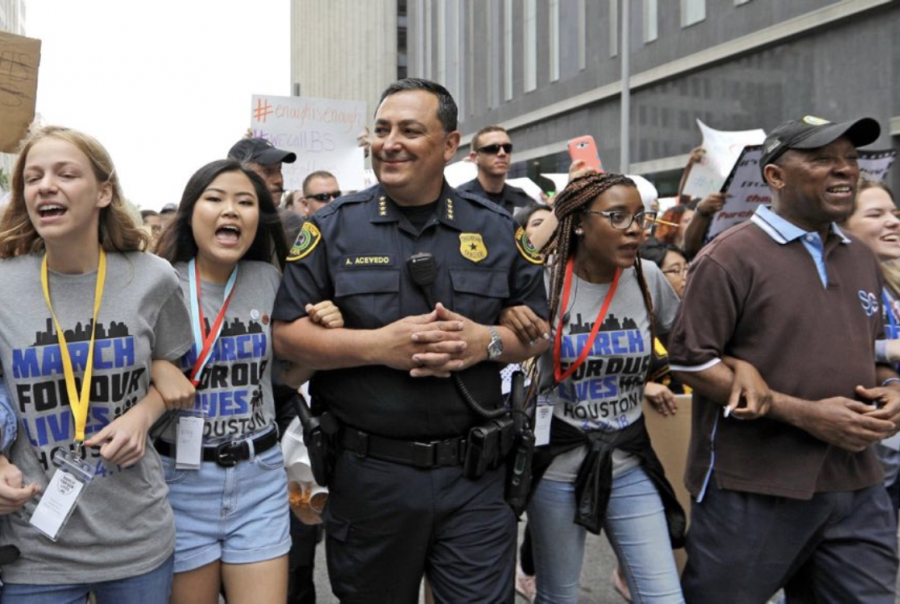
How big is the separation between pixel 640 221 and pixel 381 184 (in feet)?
3.65

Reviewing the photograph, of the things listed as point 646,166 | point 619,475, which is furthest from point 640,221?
point 646,166

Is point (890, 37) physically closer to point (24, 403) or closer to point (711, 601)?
point (711, 601)

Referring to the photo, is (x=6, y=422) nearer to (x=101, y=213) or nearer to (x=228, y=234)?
(x=101, y=213)

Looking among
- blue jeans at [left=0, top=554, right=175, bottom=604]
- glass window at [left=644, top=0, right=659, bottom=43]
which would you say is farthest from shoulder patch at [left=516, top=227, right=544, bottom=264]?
glass window at [left=644, top=0, right=659, bottom=43]

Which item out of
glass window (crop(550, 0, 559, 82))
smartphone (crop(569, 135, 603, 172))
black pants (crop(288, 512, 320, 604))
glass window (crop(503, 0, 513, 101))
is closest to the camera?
black pants (crop(288, 512, 320, 604))

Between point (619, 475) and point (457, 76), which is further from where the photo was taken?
point (457, 76)

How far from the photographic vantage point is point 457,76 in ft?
120

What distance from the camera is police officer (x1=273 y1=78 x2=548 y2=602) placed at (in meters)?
2.80

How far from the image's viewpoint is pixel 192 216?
10.6ft

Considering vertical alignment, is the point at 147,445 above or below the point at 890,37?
below

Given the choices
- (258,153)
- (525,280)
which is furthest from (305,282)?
(258,153)

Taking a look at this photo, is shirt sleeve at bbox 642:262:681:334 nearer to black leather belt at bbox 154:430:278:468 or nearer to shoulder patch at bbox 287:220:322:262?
shoulder patch at bbox 287:220:322:262

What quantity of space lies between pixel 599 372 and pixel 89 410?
1.85 m

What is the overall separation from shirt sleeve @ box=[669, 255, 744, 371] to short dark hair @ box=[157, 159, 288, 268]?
1.62m
